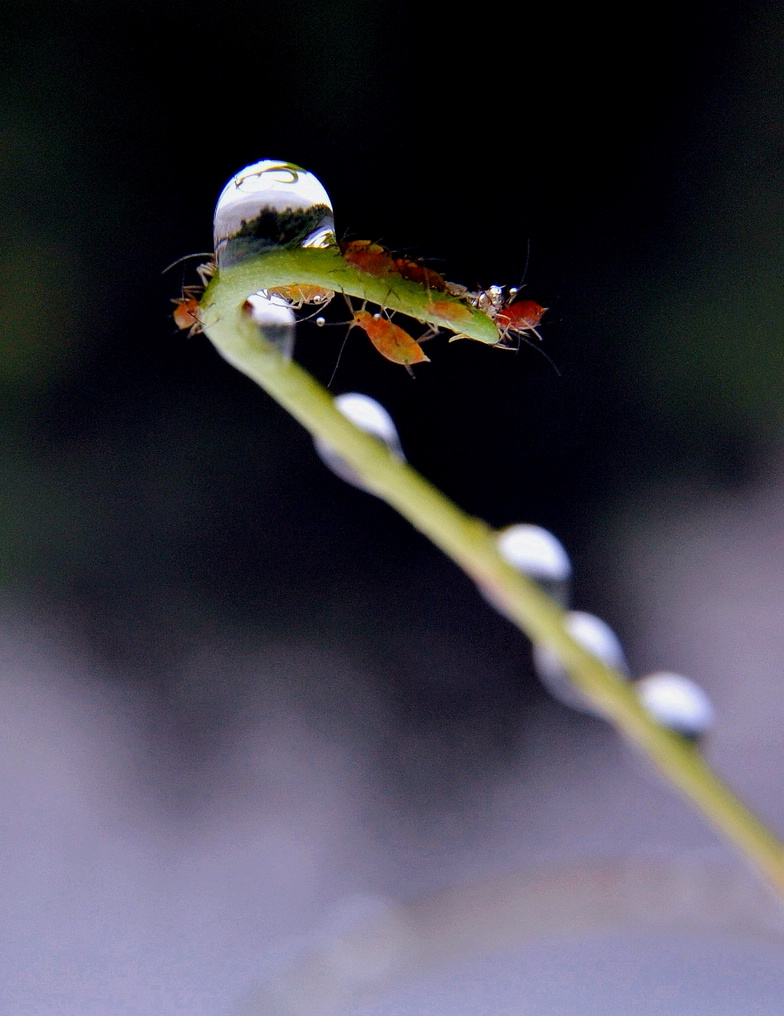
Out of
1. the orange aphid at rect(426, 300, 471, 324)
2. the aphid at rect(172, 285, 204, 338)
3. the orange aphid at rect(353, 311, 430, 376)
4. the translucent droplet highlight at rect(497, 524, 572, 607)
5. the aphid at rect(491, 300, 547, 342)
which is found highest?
the aphid at rect(491, 300, 547, 342)

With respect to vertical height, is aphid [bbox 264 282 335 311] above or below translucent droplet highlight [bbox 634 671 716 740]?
below

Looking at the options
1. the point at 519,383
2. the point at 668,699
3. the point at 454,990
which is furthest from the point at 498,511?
the point at 668,699

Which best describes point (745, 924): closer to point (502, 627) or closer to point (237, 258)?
point (237, 258)

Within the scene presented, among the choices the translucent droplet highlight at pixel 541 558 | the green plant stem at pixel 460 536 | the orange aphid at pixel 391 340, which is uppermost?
the translucent droplet highlight at pixel 541 558
